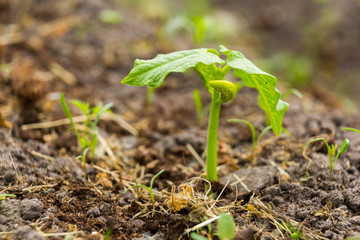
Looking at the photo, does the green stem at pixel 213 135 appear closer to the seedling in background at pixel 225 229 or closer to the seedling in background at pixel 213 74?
the seedling in background at pixel 213 74

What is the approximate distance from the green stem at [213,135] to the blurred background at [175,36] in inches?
50.3

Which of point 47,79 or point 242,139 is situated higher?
point 47,79

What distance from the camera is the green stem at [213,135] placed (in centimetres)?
131

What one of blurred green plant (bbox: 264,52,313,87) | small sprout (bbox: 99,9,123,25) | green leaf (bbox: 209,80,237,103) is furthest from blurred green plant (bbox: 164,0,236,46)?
green leaf (bbox: 209,80,237,103)

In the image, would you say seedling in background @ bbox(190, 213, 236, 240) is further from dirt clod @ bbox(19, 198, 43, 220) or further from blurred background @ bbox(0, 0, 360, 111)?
blurred background @ bbox(0, 0, 360, 111)

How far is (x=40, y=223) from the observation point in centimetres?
113

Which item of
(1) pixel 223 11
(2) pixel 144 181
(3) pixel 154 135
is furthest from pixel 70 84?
(1) pixel 223 11

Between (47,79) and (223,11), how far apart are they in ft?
11.3

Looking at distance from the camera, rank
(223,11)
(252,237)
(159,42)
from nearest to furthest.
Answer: (252,237), (159,42), (223,11)

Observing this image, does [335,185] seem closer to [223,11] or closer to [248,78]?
[248,78]

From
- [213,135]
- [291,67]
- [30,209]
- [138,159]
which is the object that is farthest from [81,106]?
[291,67]

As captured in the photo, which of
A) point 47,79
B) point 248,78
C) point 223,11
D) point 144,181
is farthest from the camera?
point 223,11

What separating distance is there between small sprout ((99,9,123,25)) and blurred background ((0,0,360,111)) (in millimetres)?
12

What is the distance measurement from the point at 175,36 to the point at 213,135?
7.62 ft
